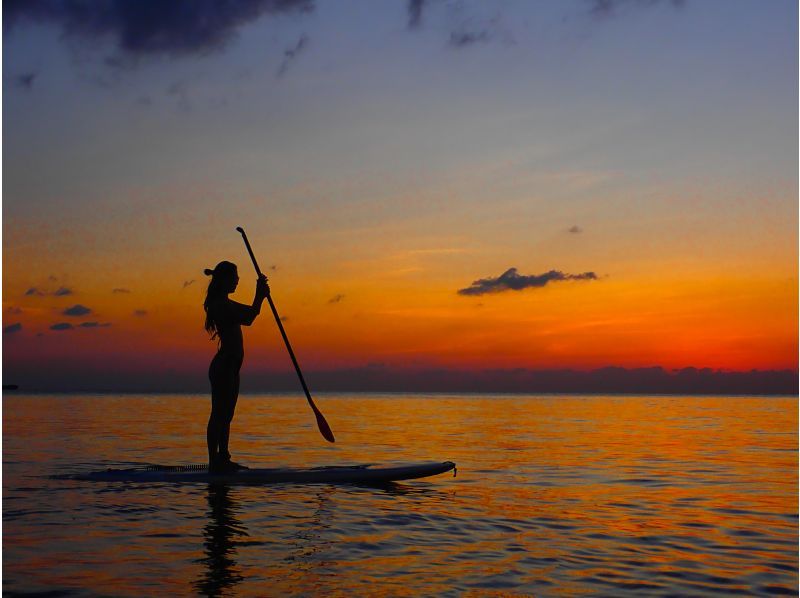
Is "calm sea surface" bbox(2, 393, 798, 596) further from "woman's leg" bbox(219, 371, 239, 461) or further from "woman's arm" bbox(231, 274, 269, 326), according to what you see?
"woman's arm" bbox(231, 274, 269, 326)

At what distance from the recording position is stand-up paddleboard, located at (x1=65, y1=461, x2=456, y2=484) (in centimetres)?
1280

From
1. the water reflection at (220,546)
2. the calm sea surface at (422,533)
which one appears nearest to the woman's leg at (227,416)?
the calm sea surface at (422,533)

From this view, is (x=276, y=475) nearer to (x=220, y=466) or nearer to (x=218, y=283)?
(x=220, y=466)

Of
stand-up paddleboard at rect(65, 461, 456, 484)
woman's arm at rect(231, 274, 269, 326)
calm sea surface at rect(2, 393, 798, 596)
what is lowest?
calm sea surface at rect(2, 393, 798, 596)

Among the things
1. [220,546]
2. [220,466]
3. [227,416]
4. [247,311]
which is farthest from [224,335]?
[220,546]

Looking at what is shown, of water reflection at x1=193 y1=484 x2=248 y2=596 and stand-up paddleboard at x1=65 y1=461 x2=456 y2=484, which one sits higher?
stand-up paddleboard at x1=65 y1=461 x2=456 y2=484

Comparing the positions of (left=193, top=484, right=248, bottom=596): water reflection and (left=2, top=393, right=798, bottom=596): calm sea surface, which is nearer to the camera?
(left=193, top=484, right=248, bottom=596): water reflection

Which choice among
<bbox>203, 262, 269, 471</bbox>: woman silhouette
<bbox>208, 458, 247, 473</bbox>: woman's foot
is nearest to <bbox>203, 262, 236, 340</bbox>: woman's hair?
<bbox>203, 262, 269, 471</bbox>: woman silhouette

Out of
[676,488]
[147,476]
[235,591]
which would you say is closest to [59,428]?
[147,476]

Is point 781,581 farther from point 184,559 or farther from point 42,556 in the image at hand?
point 42,556

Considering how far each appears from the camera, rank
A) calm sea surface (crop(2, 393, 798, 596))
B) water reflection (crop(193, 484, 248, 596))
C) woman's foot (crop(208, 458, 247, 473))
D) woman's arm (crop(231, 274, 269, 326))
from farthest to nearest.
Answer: woman's foot (crop(208, 458, 247, 473)), woman's arm (crop(231, 274, 269, 326)), calm sea surface (crop(2, 393, 798, 596)), water reflection (crop(193, 484, 248, 596))

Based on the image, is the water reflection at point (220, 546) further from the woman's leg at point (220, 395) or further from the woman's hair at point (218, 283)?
the woman's hair at point (218, 283)

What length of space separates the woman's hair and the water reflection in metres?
2.72

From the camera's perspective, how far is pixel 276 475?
42.8 feet
